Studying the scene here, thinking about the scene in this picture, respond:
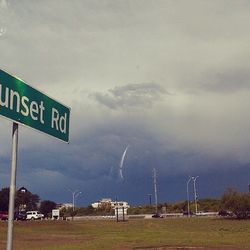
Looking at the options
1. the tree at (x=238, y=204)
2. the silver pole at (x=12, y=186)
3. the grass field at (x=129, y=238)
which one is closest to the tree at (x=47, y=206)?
the tree at (x=238, y=204)

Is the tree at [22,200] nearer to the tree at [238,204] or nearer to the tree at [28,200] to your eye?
the tree at [28,200]

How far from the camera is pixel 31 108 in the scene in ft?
14.3

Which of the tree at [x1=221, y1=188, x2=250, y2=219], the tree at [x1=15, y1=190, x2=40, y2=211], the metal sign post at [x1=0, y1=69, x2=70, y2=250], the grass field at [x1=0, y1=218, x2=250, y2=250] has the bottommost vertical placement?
the grass field at [x1=0, y1=218, x2=250, y2=250]

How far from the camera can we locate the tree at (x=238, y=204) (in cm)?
10319

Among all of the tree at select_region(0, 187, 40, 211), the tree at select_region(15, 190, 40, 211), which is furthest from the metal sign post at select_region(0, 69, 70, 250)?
the tree at select_region(15, 190, 40, 211)

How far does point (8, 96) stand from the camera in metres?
3.99

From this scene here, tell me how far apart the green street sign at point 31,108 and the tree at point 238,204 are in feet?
338

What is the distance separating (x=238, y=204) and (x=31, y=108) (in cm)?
10395

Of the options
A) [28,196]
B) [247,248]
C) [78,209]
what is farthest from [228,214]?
[247,248]

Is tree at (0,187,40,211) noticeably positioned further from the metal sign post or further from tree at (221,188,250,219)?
the metal sign post

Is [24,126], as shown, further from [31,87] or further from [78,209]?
[78,209]

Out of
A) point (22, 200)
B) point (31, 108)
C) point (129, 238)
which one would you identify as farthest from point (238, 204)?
point (31, 108)

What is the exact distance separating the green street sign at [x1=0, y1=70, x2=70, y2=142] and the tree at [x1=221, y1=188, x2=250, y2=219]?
103059mm

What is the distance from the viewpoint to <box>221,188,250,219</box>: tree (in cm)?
10319
